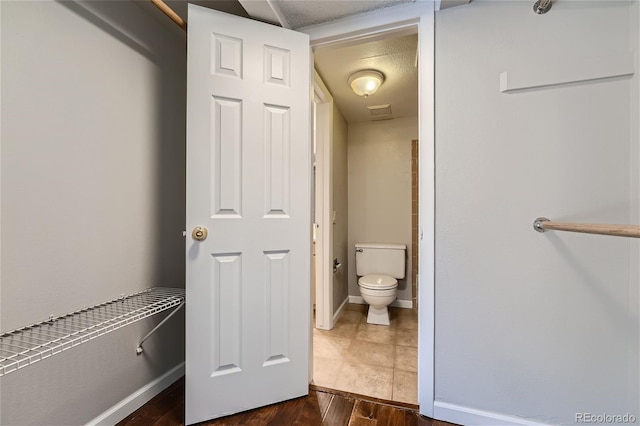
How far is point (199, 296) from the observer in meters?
1.23

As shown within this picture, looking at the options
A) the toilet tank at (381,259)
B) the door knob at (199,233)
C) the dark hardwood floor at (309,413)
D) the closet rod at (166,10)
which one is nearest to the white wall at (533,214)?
the dark hardwood floor at (309,413)

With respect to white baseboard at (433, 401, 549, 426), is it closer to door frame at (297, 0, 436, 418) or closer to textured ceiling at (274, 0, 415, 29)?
door frame at (297, 0, 436, 418)

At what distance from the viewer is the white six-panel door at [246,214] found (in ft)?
4.03

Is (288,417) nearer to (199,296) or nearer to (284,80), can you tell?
(199,296)

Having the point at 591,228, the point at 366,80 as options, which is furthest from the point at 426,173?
the point at 366,80

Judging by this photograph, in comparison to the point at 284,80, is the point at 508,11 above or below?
above

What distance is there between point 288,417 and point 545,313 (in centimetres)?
129

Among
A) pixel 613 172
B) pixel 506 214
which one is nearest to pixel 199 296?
pixel 506 214

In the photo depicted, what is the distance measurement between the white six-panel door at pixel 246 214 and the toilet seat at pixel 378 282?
1.04m

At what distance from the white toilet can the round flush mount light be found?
1.55 m

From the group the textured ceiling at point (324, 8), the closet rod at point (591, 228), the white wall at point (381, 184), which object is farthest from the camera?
the white wall at point (381, 184)

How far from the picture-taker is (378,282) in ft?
Answer: 7.78

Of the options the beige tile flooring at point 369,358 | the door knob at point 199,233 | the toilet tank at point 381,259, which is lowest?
the beige tile flooring at point 369,358

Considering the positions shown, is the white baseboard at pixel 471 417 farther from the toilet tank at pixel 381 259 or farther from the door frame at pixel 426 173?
the toilet tank at pixel 381 259
